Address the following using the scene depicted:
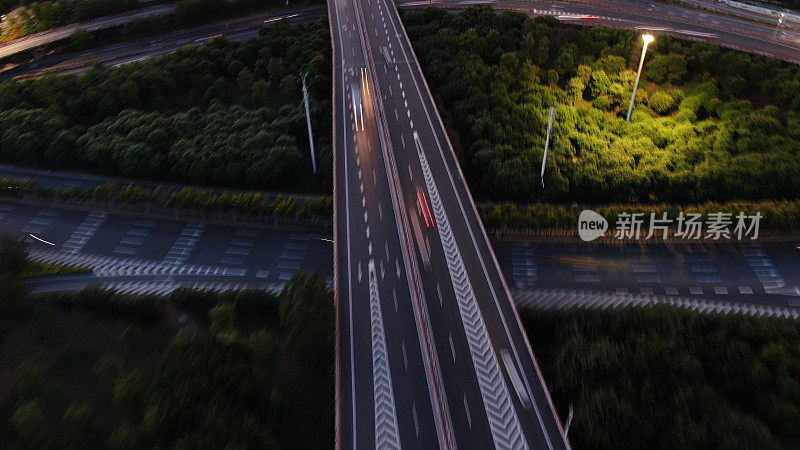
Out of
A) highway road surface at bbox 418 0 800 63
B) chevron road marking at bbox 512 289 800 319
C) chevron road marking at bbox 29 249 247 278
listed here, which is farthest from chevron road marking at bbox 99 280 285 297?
highway road surface at bbox 418 0 800 63

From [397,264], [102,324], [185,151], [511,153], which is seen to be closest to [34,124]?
[185,151]

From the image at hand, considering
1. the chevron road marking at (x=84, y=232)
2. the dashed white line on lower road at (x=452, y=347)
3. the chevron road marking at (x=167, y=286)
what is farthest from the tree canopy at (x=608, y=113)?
the chevron road marking at (x=84, y=232)

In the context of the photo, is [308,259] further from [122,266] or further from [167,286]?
[122,266]

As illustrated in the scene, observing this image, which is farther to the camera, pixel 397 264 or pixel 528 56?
pixel 528 56

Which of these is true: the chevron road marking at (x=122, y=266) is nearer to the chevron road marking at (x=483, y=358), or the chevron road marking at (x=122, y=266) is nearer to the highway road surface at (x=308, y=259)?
the highway road surface at (x=308, y=259)

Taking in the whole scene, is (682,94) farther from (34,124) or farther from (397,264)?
(34,124)

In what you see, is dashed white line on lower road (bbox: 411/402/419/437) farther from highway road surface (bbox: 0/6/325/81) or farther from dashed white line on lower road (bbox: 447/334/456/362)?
highway road surface (bbox: 0/6/325/81)
